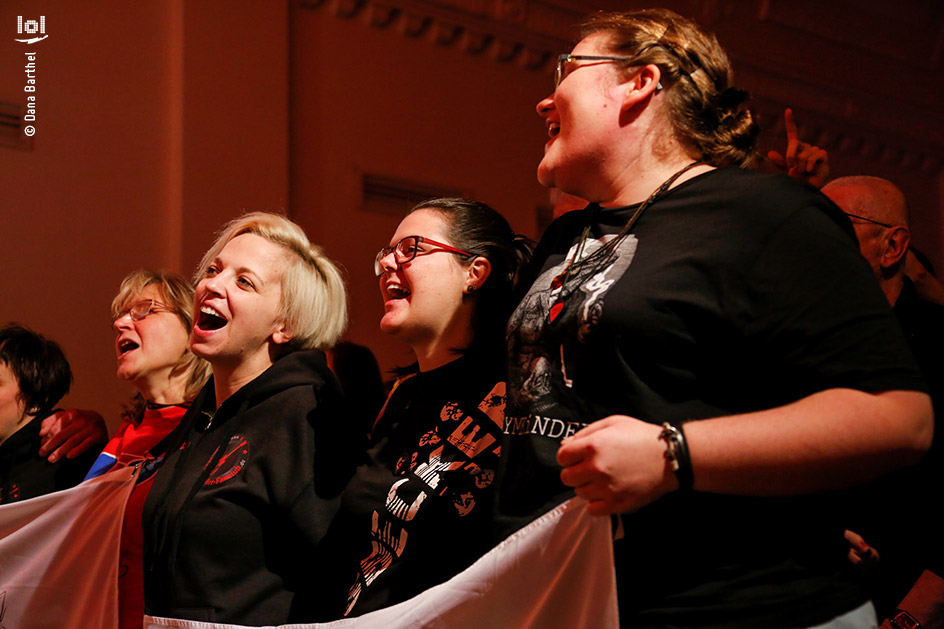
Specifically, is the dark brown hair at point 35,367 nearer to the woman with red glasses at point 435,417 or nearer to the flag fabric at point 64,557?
the flag fabric at point 64,557

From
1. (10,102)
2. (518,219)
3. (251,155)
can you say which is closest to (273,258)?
(251,155)

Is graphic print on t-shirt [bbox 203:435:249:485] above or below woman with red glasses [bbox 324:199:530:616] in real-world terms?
below

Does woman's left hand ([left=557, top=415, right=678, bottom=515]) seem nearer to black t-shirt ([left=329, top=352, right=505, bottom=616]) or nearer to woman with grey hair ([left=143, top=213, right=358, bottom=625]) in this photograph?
black t-shirt ([left=329, top=352, right=505, bottom=616])

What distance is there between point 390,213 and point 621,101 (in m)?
3.47

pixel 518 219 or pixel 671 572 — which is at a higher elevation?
pixel 671 572

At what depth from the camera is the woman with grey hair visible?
6.63ft

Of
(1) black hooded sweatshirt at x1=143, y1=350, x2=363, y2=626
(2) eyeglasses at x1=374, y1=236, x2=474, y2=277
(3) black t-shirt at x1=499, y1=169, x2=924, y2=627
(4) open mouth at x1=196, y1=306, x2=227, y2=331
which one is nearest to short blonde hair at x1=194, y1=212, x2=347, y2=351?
(4) open mouth at x1=196, y1=306, x2=227, y2=331

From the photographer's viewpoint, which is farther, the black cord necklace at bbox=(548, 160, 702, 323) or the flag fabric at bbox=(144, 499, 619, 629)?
the black cord necklace at bbox=(548, 160, 702, 323)

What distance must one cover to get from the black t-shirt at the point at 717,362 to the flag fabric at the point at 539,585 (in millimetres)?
34

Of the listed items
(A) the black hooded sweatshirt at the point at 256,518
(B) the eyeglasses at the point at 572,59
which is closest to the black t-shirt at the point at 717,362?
(B) the eyeglasses at the point at 572,59

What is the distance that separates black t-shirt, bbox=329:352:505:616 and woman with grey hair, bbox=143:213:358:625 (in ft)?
0.43

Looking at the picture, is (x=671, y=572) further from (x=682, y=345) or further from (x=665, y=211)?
(x=665, y=211)

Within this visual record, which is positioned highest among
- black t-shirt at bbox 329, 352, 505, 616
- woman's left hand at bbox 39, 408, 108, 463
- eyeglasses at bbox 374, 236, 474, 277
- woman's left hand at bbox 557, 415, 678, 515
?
woman's left hand at bbox 557, 415, 678, 515

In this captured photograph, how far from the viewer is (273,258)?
A: 8.22 feet
